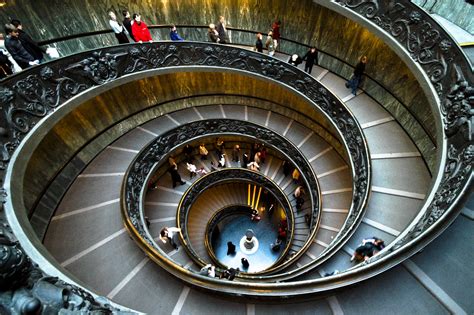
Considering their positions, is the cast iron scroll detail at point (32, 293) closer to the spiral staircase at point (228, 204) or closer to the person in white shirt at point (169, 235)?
the spiral staircase at point (228, 204)

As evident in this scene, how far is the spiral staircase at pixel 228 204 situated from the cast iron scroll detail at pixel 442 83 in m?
0.05

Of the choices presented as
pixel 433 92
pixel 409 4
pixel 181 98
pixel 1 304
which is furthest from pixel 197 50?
pixel 1 304

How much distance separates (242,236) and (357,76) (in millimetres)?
10105

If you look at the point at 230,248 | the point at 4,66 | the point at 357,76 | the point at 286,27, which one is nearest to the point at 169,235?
the point at 230,248

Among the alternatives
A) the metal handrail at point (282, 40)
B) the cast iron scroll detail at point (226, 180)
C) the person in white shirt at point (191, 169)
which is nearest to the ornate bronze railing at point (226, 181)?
the cast iron scroll detail at point (226, 180)

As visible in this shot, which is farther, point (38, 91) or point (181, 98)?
point (181, 98)

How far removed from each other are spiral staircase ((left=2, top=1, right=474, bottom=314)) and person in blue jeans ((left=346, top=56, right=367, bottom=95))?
42 cm

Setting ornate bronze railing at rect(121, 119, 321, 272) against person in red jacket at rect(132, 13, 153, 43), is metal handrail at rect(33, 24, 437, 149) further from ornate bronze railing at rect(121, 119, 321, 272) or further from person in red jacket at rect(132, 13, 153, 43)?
ornate bronze railing at rect(121, 119, 321, 272)

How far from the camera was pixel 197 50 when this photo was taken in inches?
392

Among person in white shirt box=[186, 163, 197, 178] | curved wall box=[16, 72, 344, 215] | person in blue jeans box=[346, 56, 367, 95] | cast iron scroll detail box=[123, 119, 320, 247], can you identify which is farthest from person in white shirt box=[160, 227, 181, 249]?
person in blue jeans box=[346, 56, 367, 95]

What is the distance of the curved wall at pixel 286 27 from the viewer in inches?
316

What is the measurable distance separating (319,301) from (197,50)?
8875 millimetres

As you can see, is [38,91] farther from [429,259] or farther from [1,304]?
[429,259]

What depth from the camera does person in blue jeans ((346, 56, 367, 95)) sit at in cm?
888
